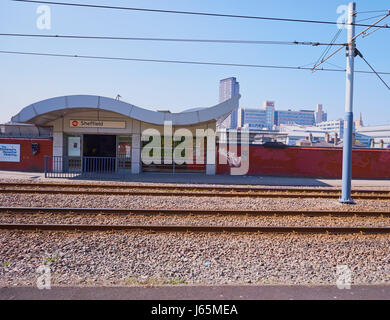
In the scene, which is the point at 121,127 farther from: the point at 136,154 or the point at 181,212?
the point at 181,212

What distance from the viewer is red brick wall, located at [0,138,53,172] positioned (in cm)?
1827

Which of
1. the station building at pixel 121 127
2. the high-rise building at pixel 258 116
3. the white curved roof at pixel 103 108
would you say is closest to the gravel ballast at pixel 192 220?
the station building at pixel 121 127

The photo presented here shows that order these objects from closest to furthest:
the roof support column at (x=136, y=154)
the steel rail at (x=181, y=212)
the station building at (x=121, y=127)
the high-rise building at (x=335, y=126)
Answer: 1. the steel rail at (x=181, y=212)
2. the station building at (x=121, y=127)
3. the roof support column at (x=136, y=154)
4. the high-rise building at (x=335, y=126)

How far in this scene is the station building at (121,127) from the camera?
15.6 meters

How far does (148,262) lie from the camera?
4.93 m

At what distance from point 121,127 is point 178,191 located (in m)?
7.90

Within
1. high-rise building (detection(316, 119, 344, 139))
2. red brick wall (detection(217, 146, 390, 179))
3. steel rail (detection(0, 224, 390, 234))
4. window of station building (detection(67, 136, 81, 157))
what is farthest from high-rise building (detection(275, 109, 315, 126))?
steel rail (detection(0, 224, 390, 234))

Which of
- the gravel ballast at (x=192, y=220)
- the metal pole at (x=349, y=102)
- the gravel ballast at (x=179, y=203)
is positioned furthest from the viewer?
the metal pole at (x=349, y=102)

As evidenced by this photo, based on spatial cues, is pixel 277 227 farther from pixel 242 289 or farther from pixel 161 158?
pixel 161 158

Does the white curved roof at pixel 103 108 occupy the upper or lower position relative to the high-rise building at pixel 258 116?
lower

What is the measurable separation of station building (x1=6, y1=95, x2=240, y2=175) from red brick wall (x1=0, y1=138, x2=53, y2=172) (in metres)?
1.00

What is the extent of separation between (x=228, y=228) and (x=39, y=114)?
44.2 ft

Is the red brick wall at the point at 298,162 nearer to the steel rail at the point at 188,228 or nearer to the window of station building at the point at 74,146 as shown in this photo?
the window of station building at the point at 74,146
